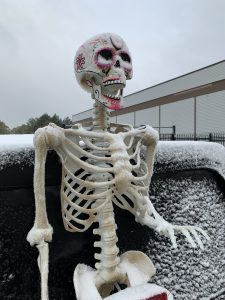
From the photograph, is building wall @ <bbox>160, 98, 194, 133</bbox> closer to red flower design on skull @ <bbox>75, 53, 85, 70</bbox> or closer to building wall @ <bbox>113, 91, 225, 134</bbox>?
building wall @ <bbox>113, 91, 225, 134</bbox>

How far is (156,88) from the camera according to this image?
15.8 metres

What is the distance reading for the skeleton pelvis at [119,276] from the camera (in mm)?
1050

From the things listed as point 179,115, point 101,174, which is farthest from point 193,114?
point 101,174

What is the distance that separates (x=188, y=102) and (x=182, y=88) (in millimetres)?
1100

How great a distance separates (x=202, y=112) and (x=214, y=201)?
43.1 feet

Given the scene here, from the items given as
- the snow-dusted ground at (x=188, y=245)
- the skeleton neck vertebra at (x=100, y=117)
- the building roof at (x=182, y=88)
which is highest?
the building roof at (x=182, y=88)

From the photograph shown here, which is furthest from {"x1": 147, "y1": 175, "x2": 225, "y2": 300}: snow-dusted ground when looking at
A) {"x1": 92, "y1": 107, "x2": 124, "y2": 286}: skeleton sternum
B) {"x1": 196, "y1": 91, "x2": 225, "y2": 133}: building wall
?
{"x1": 196, "y1": 91, "x2": 225, "y2": 133}: building wall

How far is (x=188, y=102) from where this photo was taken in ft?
49.2

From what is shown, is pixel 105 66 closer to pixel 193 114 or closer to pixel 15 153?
pixel 15 153

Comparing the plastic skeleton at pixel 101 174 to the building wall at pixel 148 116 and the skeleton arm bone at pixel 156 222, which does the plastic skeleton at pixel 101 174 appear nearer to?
the skeleton arm bone at pixel 156 222

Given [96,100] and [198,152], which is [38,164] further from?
[198,152]

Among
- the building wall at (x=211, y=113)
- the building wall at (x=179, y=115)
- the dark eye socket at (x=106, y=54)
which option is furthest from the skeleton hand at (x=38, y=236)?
the building wall at (x=179, y=115)

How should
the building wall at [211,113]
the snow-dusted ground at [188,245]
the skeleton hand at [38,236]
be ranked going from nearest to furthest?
the skeleton hand at [38,236], the snow-dusted ground at [188,245], the building wall at [211,113]

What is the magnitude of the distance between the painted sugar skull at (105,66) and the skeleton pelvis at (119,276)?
0.47 m
